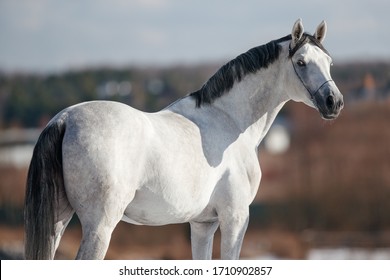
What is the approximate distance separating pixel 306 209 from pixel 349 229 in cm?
242

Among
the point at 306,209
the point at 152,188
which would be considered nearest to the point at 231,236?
the point at 152,188

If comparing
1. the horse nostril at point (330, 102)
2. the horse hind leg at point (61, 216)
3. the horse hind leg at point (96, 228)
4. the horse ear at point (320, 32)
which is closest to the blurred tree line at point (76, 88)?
the horse ear at point (320, 32)

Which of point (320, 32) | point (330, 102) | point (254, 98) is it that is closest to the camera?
point (330, 102)

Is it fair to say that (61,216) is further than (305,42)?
No

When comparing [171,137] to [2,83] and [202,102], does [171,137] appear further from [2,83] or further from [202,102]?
[2,83]

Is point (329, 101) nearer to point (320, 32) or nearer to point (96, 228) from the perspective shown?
point (320, 32)

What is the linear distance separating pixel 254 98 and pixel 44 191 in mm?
1277

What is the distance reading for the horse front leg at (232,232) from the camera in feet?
13.0

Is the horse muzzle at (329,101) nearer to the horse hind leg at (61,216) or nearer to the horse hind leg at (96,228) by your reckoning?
the horse hind leg at (96,228)

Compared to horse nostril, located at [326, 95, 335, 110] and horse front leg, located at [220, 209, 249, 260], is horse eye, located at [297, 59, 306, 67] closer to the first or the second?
horse nostril, located at [326, 95, 335, 110]

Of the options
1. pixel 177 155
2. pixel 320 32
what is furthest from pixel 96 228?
pixel 320 32

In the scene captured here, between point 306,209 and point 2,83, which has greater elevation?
point 2,83

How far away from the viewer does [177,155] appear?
3.70m

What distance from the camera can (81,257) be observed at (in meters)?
3.46
